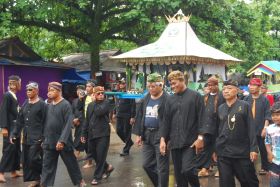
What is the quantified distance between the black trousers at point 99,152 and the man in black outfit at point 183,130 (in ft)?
6.01

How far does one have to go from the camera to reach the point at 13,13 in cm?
1681

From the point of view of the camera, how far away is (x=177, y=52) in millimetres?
10906

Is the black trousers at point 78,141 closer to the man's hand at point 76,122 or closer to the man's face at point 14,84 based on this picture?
the man's hand at point 76,122

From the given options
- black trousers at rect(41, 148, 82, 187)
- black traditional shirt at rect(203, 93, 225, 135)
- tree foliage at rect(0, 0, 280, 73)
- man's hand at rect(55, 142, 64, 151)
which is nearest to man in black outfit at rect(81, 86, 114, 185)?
black trousers at rect(41, 148, 82, 187)

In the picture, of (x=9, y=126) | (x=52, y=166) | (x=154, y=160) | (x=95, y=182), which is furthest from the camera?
(x=9, y=126)

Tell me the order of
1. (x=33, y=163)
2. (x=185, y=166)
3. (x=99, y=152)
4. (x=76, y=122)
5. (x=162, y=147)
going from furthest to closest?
(x=76, y=122) < (x=99, y=152) < (x=33, y=163) < (x=162, y=147) < (x=185, y=166)

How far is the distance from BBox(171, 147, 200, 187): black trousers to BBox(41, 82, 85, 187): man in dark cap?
178 centimetres

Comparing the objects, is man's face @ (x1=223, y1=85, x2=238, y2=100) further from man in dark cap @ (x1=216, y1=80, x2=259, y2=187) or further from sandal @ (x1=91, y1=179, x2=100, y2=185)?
sandal @ (x1=91, y1=179, x2=100, y2=185)

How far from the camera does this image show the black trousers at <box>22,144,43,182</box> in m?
7.08

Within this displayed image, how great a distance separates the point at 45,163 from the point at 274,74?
565 inches

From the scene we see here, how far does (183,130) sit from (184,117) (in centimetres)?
17

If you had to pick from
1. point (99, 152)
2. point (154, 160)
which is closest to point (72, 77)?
point (99, 152)

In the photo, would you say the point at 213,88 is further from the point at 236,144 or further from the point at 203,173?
the point at 236,144

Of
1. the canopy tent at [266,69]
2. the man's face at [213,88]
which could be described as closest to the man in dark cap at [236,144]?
the man's face at [213,88]
